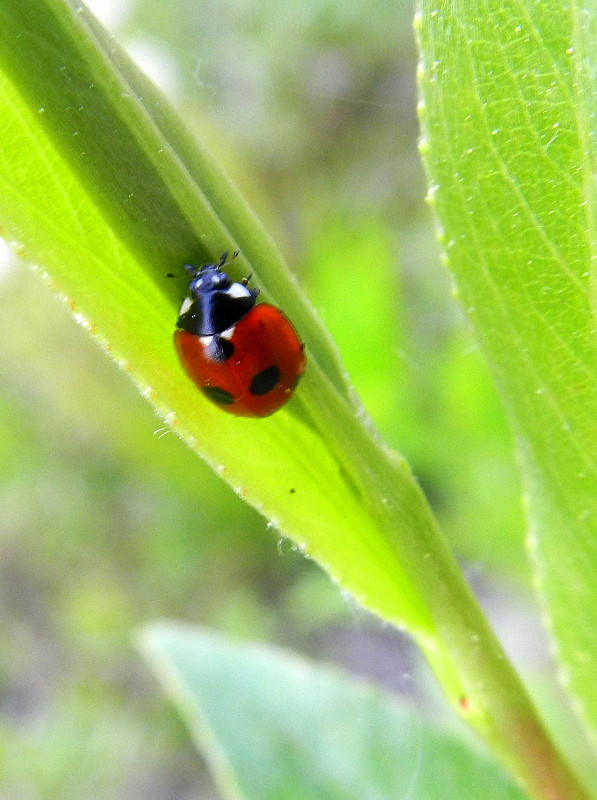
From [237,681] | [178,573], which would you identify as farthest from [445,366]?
[178,573]

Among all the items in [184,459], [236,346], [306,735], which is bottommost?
[184,459]

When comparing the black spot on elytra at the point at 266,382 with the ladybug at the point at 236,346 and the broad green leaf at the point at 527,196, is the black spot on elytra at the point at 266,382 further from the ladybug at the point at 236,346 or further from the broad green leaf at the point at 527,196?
the broad green leaf at the point at 527,196

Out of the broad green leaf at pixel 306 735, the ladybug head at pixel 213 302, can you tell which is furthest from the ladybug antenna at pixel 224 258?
the broad green leaf at pixel 306 735

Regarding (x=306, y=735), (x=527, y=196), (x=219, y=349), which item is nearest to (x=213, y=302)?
(x=219, y=349)

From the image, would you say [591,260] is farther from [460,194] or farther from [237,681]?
[237,681]

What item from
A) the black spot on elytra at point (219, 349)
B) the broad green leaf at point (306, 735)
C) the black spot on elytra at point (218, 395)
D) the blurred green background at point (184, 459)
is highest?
the black spot on elytra at point (218, 395)

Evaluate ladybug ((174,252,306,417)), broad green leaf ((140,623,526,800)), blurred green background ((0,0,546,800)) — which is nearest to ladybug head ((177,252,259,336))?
ladybug ((174,252,306,417))

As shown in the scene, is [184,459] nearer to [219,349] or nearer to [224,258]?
[219,349]
